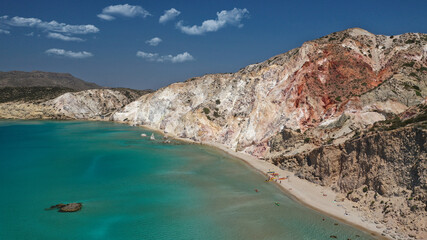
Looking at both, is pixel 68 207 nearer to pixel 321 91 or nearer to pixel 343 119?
pixel 343 119

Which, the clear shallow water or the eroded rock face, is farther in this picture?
the eroded rock face

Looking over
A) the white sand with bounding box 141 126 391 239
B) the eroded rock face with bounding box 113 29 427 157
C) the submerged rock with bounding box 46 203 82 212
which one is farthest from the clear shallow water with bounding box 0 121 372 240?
the eroded rock face with bounding box 113 29 427 157

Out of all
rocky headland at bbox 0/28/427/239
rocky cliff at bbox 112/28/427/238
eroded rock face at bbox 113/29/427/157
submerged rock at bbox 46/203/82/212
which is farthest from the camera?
eroded rock face at bbox 113/29/427/157

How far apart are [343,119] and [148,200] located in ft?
78.5

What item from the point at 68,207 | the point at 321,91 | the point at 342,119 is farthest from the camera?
the point at 321,91

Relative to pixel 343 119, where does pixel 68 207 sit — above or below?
below

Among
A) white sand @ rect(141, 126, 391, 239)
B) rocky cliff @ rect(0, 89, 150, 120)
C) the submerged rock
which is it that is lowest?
the submerged rock

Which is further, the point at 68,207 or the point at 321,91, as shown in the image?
the point at 321,91

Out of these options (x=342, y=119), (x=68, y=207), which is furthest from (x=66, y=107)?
(x=342, y=119)

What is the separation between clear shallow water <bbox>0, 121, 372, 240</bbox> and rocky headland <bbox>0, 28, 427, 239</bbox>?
13.3 feet

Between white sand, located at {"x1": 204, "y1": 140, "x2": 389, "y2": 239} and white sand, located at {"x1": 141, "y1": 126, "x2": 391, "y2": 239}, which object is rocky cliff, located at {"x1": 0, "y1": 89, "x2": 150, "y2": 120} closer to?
white sand, located at {"x1": 141, "y1": 126, "x2": 391, "y2": 239}

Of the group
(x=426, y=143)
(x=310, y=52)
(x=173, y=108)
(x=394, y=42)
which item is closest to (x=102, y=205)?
(x=426, y=143)

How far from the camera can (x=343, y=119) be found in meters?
33.6

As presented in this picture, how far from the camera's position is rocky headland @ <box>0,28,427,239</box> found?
21.1m
